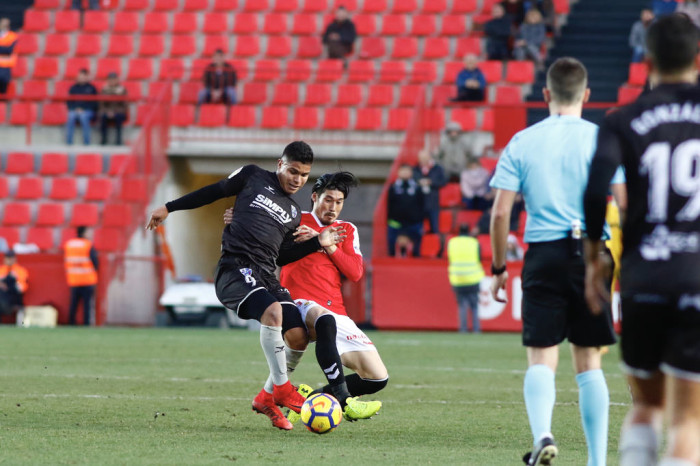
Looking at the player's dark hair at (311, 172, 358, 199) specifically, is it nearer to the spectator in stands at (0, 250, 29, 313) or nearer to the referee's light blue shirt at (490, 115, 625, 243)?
the referee's light blue shirt at (490, 115, 625, 243)

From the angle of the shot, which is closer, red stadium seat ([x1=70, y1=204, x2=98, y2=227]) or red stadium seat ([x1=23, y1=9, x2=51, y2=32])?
red stadium seat ([x1=70, y1=204, x2=98, y2=227])

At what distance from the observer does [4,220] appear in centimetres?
2241

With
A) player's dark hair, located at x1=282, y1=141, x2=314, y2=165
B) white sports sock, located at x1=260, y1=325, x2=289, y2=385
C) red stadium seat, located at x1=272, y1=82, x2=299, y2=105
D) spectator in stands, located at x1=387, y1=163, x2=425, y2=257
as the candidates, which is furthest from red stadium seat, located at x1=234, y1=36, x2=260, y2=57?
white sports sock, located at x1=260, y1=325, x2=289, y2=385

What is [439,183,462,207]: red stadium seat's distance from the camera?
67.7 ft

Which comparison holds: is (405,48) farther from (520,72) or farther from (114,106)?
(114,106)

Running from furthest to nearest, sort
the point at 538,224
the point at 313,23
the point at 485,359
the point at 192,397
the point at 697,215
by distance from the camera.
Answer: the point at 313,23
the point at 485,359
the point at 192,397
the point at 538,224
the point at 697,215

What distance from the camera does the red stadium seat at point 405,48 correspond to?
928 inches

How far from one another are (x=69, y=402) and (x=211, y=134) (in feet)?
46.4

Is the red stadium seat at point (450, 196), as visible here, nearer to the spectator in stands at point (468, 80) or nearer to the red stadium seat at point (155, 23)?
the spectator in stands at point (468, 80)

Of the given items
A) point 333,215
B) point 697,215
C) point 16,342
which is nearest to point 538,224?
point 697,215

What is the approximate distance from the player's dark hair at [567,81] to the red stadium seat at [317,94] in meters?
17.1

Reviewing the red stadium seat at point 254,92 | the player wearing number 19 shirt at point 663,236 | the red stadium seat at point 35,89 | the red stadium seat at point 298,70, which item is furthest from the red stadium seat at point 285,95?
the player wearing number 19 shirt at point 663,236

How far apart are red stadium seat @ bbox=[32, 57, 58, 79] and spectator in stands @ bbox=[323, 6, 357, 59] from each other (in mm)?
5686

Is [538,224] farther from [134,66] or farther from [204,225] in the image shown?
[134,66]
